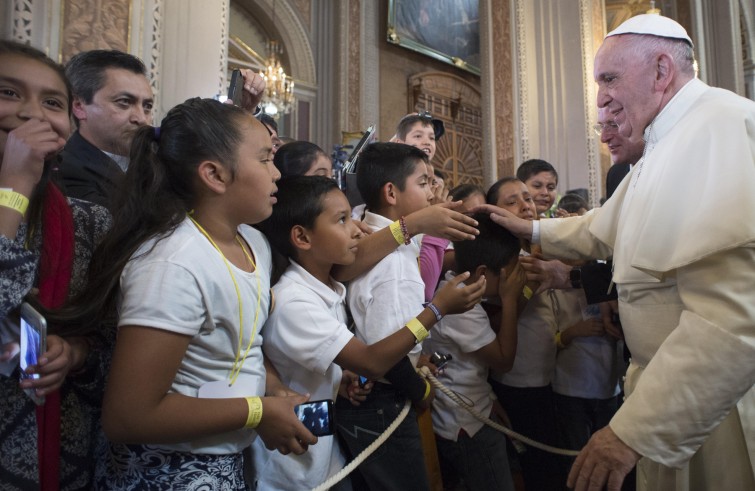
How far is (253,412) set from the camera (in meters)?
1.24

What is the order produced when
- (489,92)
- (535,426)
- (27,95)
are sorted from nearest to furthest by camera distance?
1. (27,95)
2. (535,426)
3. (489,92)

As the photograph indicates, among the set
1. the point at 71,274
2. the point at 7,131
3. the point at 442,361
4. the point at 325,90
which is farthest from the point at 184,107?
the point at 325,90

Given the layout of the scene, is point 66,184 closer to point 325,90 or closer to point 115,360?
point 115,360

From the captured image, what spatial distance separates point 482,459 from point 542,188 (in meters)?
2.18

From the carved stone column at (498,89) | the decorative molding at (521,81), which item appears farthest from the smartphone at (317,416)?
the decorative molding at (521,81)

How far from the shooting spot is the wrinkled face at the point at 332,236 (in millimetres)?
1788

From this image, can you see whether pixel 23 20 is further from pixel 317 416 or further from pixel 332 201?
pixel 317 416

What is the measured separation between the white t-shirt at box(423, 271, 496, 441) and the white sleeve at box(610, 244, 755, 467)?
2.91 ft

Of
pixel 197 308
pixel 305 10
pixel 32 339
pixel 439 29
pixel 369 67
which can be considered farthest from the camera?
pixel 439 29

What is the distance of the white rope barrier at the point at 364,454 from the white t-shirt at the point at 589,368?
4.33ft

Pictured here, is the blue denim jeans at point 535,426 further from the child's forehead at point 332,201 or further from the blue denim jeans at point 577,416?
the child's forehead at point 332,201

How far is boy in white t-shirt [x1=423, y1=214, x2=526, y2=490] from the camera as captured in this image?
216 cm

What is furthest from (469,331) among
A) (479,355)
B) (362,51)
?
(362,51)

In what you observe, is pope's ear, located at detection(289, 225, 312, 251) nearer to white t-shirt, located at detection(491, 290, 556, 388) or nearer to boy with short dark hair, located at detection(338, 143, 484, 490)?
boy with short dark hair, located at detection(338, 143, 484, 490)
